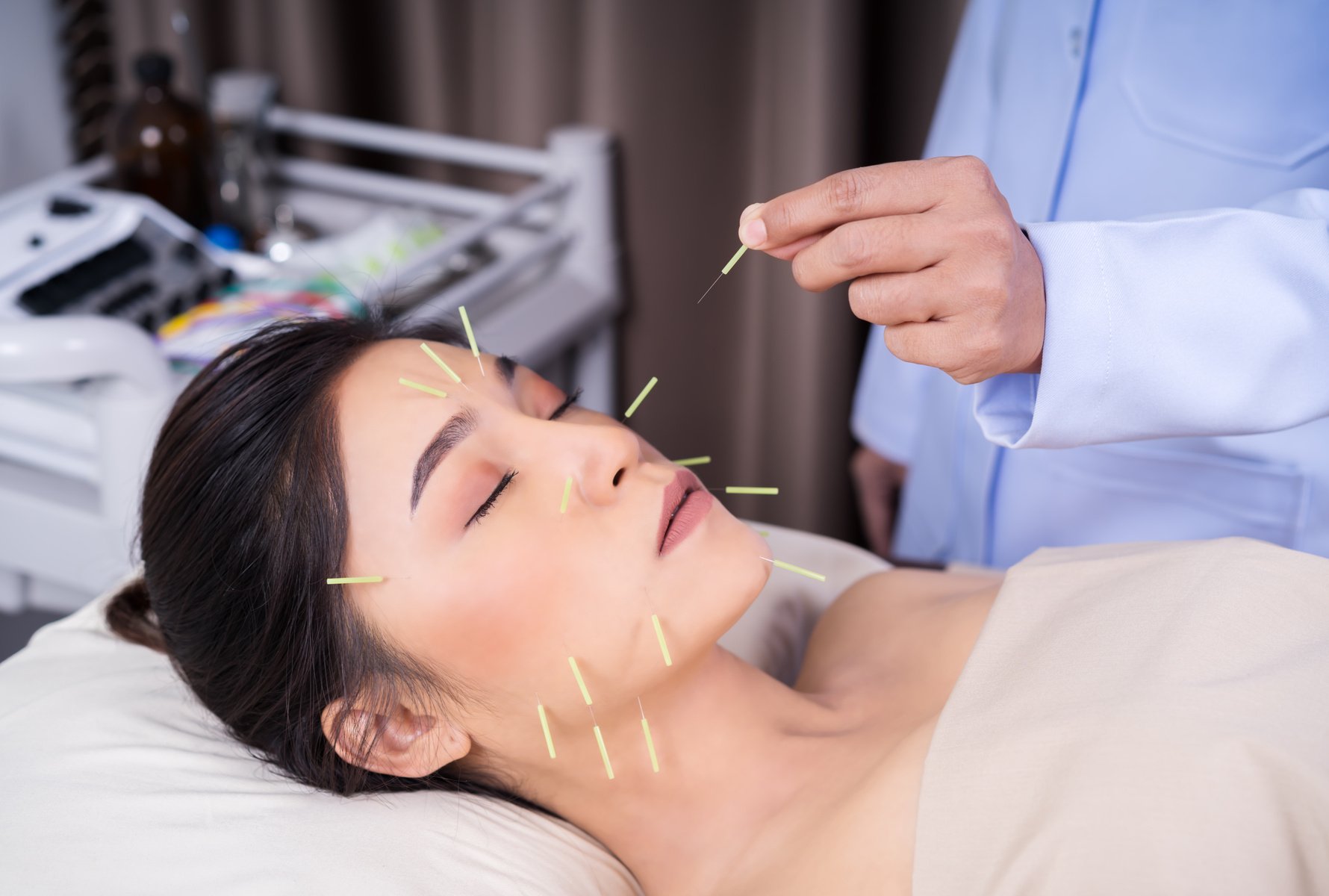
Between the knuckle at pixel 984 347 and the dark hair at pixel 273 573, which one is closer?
the knuckle at pixel 984 347

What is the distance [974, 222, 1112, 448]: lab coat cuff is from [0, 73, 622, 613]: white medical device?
711mm

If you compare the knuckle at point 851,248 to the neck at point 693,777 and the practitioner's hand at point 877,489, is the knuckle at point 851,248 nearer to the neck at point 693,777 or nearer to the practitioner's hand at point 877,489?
the neck at point 693,777

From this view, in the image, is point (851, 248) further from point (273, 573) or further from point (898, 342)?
point (273, 573)

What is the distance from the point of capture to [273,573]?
3.00ft

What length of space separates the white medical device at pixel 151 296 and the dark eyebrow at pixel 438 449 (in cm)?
35

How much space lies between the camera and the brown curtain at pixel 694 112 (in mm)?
1690

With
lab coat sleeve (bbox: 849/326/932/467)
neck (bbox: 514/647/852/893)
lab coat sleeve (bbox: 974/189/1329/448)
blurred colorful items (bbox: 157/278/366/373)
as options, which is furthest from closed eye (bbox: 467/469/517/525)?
lab coat sleeve (bbox: 849/326/932/467)

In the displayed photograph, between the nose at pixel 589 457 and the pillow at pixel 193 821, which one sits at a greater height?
the nose at pixel 589 457

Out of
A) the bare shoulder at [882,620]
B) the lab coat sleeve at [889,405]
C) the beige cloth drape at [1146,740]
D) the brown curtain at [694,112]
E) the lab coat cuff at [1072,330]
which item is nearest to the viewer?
the beige cloth drape at [1146,740]

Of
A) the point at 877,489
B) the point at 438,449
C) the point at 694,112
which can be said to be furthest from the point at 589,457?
the point at 694,112

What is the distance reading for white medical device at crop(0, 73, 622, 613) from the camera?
1214 mm

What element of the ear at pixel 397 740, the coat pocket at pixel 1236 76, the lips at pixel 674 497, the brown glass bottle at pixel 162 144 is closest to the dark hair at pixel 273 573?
the ear at pixel 397 740

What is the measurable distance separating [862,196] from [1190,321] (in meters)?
0.30

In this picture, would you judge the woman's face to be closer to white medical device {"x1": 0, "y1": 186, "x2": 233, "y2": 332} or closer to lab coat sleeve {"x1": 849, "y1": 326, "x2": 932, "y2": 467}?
lab coat sleeve {"x1": 849, "y1": 326, "x2": 932, "y2": 467}
